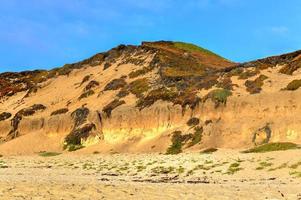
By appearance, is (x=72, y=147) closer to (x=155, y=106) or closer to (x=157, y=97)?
(x=155, y=106)

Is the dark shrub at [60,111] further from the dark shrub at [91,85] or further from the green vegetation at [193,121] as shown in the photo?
the green vegetation at [193,121]

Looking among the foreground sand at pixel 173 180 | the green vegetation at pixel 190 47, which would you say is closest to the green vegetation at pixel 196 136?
the foreground sand at pixel 173 180

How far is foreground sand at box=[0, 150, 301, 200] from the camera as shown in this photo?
739 inches

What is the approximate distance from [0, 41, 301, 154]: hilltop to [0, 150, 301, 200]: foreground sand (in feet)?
41.5

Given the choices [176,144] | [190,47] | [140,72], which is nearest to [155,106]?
[176,144]

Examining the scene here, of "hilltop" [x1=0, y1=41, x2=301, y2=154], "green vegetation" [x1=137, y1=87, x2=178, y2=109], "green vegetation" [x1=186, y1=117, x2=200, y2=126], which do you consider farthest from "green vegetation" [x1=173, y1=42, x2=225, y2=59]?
"green vegetation" [x1=186, y1=117, x2=200, y2=126]

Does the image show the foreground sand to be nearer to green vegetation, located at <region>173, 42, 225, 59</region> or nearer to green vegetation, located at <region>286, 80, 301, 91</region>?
green vegetation, located at <region>286, 80, 301, 91</region>

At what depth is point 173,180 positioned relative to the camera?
2694 cm

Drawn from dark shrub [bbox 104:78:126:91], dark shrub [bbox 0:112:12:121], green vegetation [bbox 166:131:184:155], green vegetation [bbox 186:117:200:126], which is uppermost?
dark shrub [bbox 104:78:126:91]

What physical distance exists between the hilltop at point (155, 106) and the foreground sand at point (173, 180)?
12.6m

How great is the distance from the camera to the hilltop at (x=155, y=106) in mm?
49500

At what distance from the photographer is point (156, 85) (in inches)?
2571

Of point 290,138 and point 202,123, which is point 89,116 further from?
point 290,138

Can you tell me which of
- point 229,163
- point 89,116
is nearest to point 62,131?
point 89,116
